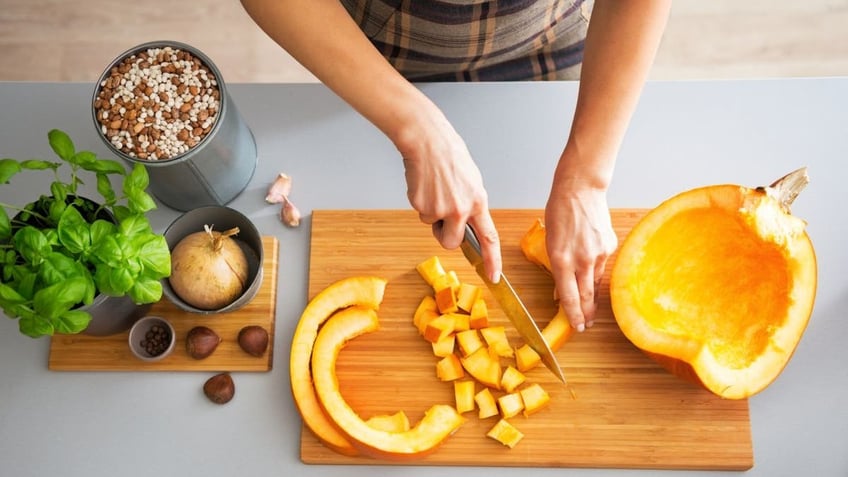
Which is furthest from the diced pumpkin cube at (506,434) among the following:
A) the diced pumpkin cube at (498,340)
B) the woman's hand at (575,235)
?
the woman's hand at (575,235)

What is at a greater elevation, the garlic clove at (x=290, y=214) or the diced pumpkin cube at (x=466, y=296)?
the garlic clove at (x=290, y=214)

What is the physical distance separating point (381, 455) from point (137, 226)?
556 mm

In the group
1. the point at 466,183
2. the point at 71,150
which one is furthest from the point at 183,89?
the point at 466,183

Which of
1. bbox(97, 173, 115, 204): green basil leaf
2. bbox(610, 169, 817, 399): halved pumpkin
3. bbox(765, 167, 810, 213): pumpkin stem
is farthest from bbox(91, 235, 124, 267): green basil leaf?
bbox(765, 167, 810, 213): pumpkin stem

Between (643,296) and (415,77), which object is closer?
(643,296)

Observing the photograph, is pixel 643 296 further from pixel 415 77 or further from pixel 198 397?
pixel 198 397

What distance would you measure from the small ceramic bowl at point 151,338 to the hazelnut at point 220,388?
0.09 meters

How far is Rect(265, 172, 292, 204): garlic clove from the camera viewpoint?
4.71 feet

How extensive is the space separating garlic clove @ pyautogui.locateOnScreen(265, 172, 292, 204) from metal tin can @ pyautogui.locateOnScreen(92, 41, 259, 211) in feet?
0.18

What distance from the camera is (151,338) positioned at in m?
1.33

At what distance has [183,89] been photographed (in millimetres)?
1234

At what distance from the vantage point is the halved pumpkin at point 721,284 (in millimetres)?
1211

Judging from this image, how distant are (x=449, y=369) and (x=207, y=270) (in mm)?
456

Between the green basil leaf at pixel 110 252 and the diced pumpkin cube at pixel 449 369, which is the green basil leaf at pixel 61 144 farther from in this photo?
the diced pumpkin cube at pixel 449 369
